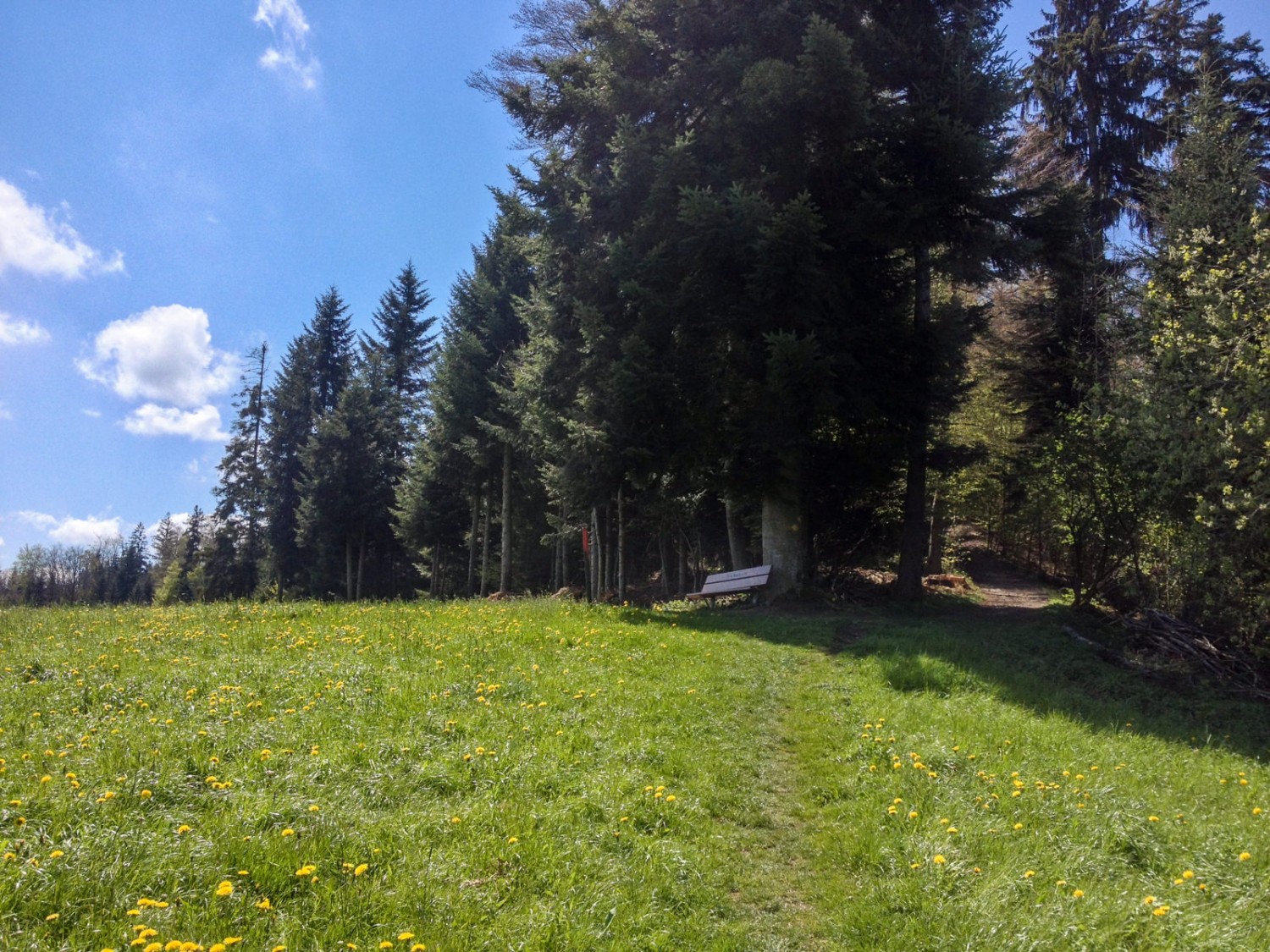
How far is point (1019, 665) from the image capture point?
10.9 m

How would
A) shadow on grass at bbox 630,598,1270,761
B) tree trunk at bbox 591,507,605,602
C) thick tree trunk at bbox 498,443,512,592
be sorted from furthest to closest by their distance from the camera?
thick tree trunk at bbox 498,443,512,592
tree trunk at bbox 591,507,605,602
shadow on grass at bbox 630,598,1270,761

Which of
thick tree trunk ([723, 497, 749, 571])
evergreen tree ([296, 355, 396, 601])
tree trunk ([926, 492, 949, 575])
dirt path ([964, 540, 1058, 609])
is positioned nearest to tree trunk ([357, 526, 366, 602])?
evergreen tree ([296, 355, 396, 601])

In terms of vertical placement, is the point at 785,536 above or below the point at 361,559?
above

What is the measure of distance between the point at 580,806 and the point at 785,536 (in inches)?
496

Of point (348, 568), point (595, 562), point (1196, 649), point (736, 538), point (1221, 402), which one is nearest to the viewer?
point (1221, 402)

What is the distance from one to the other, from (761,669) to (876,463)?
8218 mm

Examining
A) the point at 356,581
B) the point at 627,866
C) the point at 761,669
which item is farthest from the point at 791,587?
the point at 356,581

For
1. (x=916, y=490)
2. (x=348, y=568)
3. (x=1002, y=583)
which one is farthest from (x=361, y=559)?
(x=916, y=490)

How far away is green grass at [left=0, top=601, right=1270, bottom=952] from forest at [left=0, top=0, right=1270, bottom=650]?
17.3 feet

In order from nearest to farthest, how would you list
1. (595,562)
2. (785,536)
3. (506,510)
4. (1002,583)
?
(785,536)
(595,562)
(1002,583)
(506,510)

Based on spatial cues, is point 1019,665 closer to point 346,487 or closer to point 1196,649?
point 1196,649

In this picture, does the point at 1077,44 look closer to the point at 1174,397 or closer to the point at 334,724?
the point at 1174,397

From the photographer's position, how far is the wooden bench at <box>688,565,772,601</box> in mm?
16438

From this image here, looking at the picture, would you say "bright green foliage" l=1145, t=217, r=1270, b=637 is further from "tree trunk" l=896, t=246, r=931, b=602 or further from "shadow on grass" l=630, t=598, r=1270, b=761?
"tree trunk" l=896, t=246, r=931, b=602
